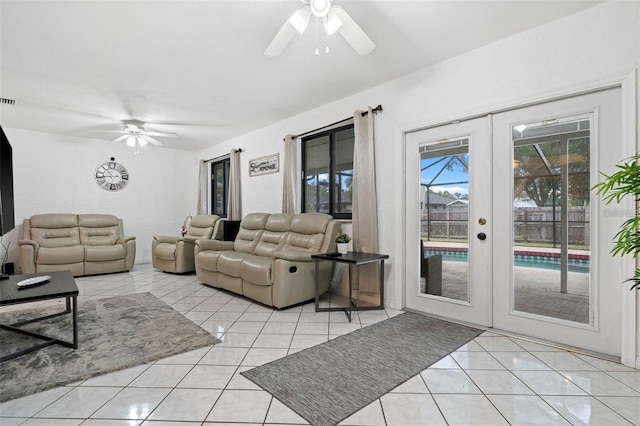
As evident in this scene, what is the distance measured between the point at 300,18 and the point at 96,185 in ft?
19.0

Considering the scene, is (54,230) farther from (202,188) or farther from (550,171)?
(550,171)

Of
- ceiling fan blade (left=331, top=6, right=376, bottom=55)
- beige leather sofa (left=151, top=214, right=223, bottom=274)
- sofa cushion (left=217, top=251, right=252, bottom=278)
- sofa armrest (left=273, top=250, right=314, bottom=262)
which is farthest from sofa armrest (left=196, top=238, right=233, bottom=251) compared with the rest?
ceiling fan blade (left=331, top=6, right=376, bottom=55)

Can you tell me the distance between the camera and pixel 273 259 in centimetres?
313

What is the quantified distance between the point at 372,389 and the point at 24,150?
21.7ft

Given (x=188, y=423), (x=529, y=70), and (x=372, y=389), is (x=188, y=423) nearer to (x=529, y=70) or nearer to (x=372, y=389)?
(x=372, y=389)

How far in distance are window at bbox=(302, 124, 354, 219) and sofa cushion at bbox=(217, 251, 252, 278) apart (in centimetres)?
129

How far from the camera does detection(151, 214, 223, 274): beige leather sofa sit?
16.1 ft

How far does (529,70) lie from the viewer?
7.76ft

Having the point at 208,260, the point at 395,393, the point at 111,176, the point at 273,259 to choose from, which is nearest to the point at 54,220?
the point at 111,176

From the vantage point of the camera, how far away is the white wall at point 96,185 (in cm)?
506

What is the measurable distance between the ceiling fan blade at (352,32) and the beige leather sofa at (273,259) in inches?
74.1

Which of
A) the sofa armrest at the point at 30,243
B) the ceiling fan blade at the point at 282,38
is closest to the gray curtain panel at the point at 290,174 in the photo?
the ceiling fan blade at the point at 282,38

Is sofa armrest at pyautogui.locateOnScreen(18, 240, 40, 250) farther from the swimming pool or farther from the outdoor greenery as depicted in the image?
the outdoor greenery

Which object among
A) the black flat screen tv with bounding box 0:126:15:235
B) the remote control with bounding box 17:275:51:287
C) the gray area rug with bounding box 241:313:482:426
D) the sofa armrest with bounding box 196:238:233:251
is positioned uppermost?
the black flat screen tv with bounding box 0:126:15:235
